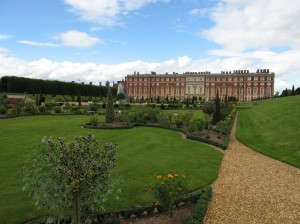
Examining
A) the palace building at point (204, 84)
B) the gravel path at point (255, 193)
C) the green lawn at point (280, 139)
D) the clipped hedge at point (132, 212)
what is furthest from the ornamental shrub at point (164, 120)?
the palace building at point (204, 84)

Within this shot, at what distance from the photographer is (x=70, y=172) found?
159 inches

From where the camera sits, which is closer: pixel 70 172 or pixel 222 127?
pixel 70 172

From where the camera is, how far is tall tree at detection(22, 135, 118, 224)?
4.12 meters

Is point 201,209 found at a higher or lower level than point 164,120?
lower

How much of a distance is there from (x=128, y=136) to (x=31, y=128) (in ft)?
21.2

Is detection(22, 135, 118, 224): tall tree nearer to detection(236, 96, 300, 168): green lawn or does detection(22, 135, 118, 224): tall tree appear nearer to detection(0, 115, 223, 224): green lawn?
detection(0, 115, 223, 224): green lawn

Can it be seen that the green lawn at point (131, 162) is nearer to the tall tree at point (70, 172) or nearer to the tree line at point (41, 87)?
the tall tree at point (70, 172)

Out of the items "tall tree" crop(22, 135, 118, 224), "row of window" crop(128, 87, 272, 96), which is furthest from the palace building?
"tall tree" crop(22, 135, 118, 224)

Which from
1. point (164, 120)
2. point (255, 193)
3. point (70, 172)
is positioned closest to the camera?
point (70, 172)

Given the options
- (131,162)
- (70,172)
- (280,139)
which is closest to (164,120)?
(280,139)

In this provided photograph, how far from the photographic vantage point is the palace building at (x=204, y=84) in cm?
7494

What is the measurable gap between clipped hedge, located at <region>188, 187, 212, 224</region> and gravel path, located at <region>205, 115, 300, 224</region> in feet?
0.79

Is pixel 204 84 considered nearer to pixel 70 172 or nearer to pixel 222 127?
pixel 222 127

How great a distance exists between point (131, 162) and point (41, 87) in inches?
1753
